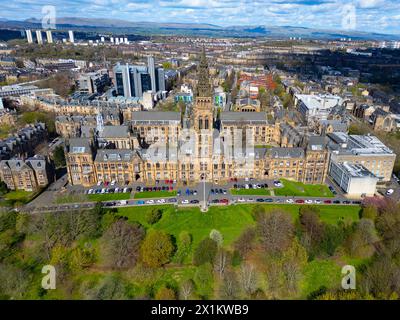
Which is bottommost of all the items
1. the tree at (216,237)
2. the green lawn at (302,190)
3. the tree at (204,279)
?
the tree at (204,279)

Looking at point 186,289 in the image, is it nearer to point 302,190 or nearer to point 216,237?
point 216,237

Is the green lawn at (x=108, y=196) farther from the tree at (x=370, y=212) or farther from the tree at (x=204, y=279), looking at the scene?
the tree at (x=370, y=212)

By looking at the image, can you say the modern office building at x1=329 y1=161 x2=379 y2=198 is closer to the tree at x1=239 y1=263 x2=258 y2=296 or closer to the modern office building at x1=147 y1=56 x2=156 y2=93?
the tree at x1=239 y1=263 x2=258 y2=296

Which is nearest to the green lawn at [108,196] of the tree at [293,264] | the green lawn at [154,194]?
the green lawn at [154,194]

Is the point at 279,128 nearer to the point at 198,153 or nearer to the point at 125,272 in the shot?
the point at 198,153

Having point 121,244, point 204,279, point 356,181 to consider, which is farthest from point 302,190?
point 121,244

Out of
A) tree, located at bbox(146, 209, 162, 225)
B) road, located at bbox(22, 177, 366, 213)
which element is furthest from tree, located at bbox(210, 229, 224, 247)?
tree, located at bbox(146, 209, 162, 225)
